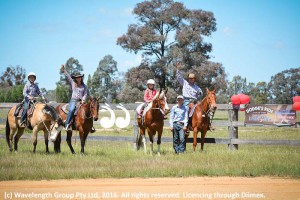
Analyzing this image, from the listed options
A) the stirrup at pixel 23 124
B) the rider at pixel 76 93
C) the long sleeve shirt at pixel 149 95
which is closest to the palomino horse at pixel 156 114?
the long sleeve shirt at pixel 149 95

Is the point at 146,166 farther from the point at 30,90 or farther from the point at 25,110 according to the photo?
the point at 30,90

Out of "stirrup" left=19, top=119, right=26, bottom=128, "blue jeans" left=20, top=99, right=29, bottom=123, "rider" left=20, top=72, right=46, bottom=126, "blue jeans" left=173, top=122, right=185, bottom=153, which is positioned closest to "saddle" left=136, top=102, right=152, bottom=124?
"blue jeans" left=173, top=122, right=185, bottom=153

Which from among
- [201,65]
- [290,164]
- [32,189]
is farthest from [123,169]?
[201,65]

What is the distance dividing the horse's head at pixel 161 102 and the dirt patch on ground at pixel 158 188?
432 cm

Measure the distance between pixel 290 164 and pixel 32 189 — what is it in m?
6.68

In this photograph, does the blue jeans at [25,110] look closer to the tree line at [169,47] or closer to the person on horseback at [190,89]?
the person on horseback at [190,89]

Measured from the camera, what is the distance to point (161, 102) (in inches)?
544

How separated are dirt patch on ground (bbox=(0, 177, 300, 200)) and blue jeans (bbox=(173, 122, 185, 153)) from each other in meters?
4.50

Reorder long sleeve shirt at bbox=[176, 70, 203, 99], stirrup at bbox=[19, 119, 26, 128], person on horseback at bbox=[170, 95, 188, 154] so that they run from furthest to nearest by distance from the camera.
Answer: long sleeve shirt at bbox=[176, 70, 203, 99], stirrup at bbox=[19, 119, 26, 128], person on horseback at bbox=[170, 95, 188, 154]

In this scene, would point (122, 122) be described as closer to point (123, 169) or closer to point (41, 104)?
point (41, 104)

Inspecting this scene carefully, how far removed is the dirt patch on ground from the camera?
24.2 feet

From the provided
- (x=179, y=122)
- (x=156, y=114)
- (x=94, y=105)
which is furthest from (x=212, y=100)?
(x=94, y=105)

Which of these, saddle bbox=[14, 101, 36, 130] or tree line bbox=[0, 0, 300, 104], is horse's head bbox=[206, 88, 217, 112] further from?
tree line bbox=[0, 0, 300, 104]

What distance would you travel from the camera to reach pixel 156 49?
49531 mm
